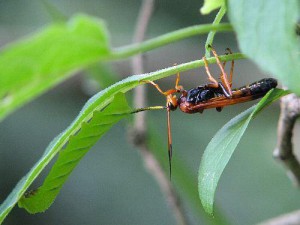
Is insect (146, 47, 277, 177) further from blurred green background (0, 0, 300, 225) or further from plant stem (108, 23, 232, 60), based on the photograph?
blurred green background (0, 0, 300, 225)

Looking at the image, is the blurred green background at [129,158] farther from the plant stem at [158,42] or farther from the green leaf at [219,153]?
the plant stem at [158,42]

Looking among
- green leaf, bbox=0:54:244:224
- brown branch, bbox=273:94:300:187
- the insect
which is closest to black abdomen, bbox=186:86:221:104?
the insect

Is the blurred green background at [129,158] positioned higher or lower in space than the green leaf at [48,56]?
higher

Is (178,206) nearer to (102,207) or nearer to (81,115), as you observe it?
(81,115)

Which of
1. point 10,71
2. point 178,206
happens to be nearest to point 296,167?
point 178,206

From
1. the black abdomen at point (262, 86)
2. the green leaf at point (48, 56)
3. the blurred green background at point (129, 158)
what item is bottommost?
the green leaf at point (48, 56)

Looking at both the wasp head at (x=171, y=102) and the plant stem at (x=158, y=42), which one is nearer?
the plant stem at (x=158, y=42)

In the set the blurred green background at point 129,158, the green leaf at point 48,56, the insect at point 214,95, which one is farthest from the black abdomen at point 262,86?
the blurred green background at point 129,158

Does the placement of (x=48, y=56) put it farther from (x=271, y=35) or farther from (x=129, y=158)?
(x=129, y=158)
